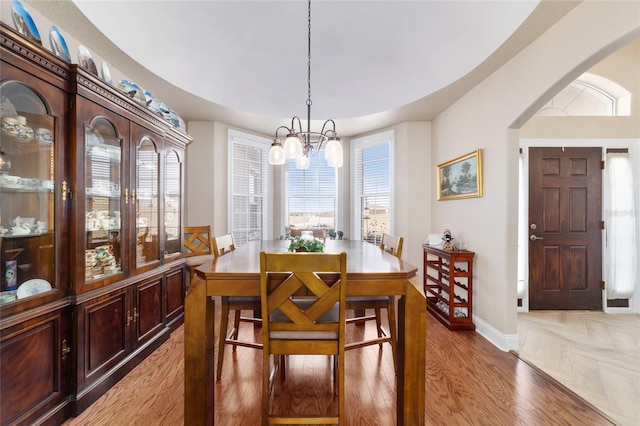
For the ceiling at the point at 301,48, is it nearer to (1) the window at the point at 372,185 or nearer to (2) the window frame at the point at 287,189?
(1) the window at the point at 372,185

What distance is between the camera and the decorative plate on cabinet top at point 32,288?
4.62 feet

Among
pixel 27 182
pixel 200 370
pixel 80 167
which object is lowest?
pixel 200 370

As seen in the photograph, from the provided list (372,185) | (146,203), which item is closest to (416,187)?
(372,185)

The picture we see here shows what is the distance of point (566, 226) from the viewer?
3400mm

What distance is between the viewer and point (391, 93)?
3.43 m

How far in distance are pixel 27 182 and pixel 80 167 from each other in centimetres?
25

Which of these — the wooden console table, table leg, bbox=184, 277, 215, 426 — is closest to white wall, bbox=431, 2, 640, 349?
the wooden console table

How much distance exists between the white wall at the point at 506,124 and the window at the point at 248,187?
3015 mm

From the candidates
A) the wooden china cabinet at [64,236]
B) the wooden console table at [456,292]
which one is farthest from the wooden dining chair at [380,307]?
the wooden china cabinet at [64,236]

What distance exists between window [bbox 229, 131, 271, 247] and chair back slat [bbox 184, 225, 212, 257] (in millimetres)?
789

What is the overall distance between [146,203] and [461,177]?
11.0ft

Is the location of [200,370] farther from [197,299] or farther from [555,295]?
[555,295]

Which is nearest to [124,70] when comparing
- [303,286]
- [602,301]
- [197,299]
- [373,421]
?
[197,299]

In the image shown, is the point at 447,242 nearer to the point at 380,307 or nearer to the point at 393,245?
the point at 393,245
